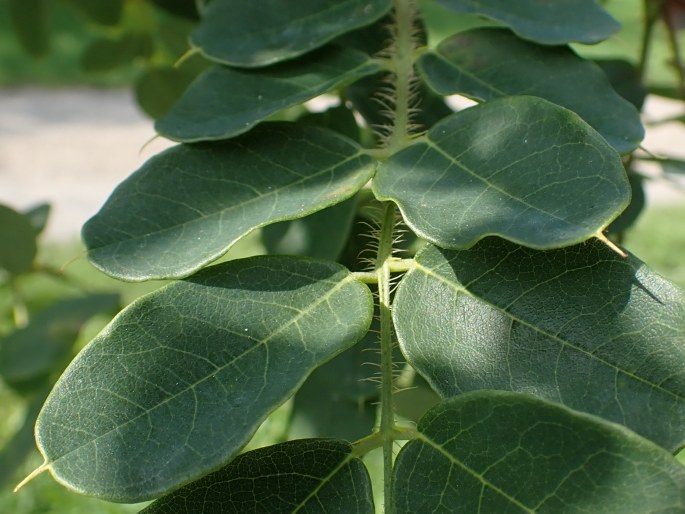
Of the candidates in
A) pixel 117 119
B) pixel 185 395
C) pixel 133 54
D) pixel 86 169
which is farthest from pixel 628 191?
pixel 117 119

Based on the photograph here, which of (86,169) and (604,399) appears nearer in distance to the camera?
(604,399)

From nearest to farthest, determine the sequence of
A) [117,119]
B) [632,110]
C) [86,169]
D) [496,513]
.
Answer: [496,513] → [632,110] → [86,169] → [117,119]

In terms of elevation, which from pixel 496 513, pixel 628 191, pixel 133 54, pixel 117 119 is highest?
pixel 628 191

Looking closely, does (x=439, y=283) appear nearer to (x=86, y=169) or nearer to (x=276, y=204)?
(x=276, y=204)

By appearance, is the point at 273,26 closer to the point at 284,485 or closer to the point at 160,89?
the point at 284,485

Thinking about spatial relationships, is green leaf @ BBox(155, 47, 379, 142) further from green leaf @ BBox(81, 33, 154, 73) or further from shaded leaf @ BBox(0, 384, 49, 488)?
green leaf @ BBox(81, 33, 154, 73)
